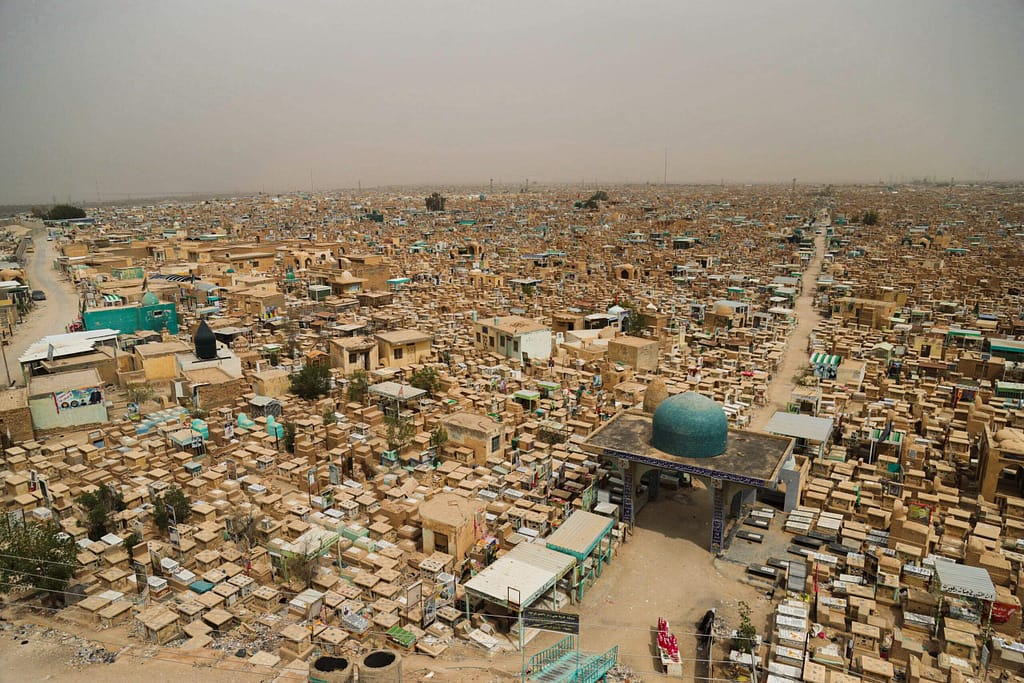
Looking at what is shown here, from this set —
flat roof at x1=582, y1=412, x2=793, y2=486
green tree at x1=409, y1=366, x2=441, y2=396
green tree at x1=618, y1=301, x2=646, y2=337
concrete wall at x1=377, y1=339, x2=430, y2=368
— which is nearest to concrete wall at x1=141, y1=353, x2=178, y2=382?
concrete wall at x1=377, y1=339, x2=430, y2=368

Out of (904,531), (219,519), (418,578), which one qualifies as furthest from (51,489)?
(904,531)

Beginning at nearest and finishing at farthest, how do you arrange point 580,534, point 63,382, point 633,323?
1. point 580,534
2. point 63,382
3. point 633,323

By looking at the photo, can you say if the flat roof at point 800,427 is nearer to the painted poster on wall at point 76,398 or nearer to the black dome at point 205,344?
the black dome at point 205,344

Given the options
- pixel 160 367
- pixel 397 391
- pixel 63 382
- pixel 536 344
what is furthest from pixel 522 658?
pixel 160 367

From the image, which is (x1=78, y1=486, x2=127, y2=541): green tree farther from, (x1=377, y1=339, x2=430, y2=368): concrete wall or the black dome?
(x1=377, y1=339, x2=430, y2=368): concrete wall

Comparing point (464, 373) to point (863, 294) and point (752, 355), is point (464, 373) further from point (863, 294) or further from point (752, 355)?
point (863, 294)

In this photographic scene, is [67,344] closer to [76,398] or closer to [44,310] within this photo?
[76,398]

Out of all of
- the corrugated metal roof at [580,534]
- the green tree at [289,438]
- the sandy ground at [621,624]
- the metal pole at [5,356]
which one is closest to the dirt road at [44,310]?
the metal pole at [5,356]
